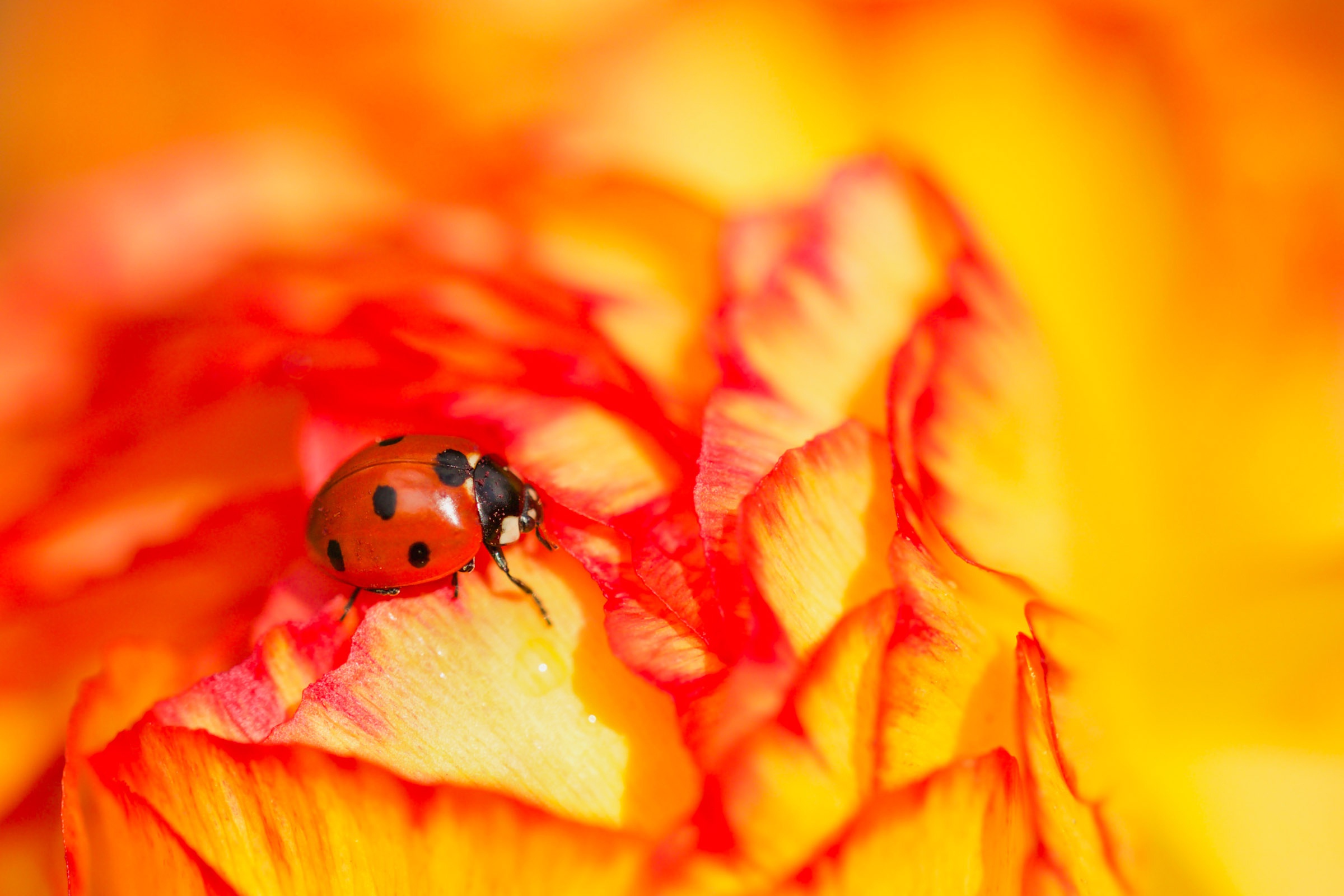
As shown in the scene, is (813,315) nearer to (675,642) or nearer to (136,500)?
(675,642)

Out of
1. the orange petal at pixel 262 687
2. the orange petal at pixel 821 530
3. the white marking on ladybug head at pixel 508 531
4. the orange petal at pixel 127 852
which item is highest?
the orange petal at pixel 821 530

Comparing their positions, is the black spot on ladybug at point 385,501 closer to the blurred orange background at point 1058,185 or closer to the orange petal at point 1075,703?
the blurred orange background at point 1058,185

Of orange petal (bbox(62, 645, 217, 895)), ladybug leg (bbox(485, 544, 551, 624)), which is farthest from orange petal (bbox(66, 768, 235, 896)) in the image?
ladybug leg (bbox(485, 544, 551, 624))

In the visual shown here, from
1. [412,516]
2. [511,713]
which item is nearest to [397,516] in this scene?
[412,516]

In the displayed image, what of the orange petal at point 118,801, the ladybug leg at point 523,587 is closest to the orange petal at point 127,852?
the orange petal at point 118,801

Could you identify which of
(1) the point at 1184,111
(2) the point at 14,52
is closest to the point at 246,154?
(2) the point at 14,52
